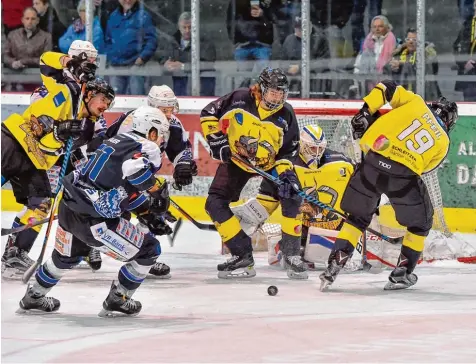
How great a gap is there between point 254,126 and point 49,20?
2.82m

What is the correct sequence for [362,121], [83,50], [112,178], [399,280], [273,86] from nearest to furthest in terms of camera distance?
[112,178] < [362,121] < [399,280] < [273,86] < [83,50]

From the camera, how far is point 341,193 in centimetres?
675

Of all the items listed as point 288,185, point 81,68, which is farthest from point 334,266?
point 81,68

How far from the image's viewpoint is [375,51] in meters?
7.82

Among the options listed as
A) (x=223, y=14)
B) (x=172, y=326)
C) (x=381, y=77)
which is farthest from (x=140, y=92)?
(x=172, y=326)

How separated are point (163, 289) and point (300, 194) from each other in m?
0.86

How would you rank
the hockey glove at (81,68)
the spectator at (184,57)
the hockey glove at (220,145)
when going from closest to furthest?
the hockey glove at (81,68) → the hockey glove at (220,145) → the spectator at (184,57)

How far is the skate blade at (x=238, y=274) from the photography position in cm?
641

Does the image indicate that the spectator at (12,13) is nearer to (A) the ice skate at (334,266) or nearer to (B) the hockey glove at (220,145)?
(B) the hockey glove at (220,145)

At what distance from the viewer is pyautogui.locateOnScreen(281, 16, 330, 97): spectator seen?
7.98 m

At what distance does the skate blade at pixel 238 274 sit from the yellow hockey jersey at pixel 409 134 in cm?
96

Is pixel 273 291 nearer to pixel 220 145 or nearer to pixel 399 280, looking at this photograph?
pixel 399 280

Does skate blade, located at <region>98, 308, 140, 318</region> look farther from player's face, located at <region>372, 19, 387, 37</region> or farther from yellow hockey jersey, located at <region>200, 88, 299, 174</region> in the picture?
player's face, located at <region>372, 19, 387, 37</region>

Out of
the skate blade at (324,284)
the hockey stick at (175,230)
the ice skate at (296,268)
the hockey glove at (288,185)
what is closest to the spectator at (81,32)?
the hockey stick at (175,230)
